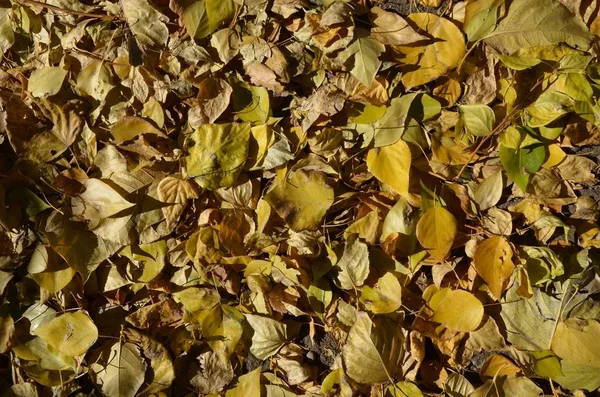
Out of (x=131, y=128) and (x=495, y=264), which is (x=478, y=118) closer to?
(x=495, y=264)

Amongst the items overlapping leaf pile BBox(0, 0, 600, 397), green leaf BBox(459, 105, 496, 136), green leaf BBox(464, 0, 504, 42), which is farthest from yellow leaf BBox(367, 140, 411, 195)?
green leaf BBox(464, 0, 504, 42)

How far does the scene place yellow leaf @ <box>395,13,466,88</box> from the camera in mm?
916

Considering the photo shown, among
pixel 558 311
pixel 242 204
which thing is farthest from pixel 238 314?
pixel 558 311

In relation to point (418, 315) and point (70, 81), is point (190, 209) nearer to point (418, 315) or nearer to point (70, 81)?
point (70, 81)

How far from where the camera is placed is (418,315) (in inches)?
39.2

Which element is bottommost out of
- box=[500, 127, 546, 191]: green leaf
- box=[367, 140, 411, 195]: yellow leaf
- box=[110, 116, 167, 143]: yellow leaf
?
box=[110, 116, 167, 143]: yellow leaf

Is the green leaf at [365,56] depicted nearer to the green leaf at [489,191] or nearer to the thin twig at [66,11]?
the green leaf at [489,191]

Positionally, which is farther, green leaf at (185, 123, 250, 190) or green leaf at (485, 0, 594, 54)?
green leaf at (185, 123, 250, 190)

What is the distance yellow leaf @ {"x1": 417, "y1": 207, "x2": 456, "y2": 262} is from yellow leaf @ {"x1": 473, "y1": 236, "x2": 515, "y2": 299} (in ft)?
0.18

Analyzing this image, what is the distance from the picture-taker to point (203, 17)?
1022mm

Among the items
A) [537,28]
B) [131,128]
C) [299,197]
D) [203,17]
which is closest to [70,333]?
[131,128]

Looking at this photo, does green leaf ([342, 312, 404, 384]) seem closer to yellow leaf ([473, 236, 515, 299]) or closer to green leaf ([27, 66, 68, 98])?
yellow leaf ([473, 236, 515, 299])

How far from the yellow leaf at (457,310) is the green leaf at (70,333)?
2.46 feet

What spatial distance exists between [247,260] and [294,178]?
21 centimetres
